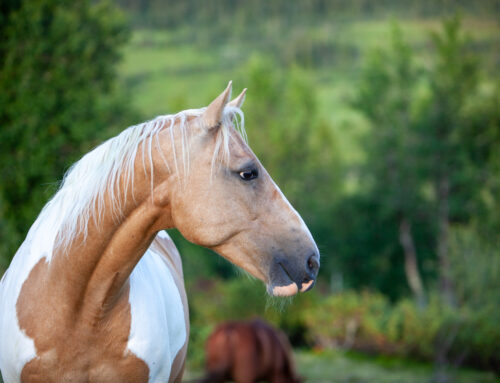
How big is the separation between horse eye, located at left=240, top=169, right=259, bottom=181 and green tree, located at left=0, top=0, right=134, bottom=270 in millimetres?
9092

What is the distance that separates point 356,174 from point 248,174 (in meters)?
31.0

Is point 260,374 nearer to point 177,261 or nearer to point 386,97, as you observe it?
point 177,261

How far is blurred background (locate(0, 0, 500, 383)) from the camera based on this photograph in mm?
11586

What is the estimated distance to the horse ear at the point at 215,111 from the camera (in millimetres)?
2094

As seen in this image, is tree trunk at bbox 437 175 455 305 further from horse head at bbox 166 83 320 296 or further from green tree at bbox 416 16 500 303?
horse head at bbox 166 83 320 296

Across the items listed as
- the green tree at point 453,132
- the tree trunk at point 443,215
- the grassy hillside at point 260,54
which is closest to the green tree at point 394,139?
the green tree at point 453,132

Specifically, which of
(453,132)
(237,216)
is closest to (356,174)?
(453,132)

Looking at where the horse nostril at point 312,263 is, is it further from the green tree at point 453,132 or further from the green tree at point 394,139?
the green tree at point 394,139

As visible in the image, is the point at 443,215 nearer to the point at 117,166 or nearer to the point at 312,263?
the point at 312,263

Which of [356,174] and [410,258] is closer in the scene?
[410,258]

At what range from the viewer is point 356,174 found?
1273 inches

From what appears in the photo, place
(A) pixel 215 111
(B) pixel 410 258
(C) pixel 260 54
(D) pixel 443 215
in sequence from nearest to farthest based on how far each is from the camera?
1. (A) pixel 215 111
2. (D) pixel 443 215
3. (B) pixel 410 258
4. (C) pixel 260 54

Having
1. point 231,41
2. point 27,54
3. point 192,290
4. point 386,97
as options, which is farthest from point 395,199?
point 231,41

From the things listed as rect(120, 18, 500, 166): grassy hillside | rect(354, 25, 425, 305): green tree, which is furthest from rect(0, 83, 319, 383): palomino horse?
rect(120, 18, 500, 166): grassy hillside
